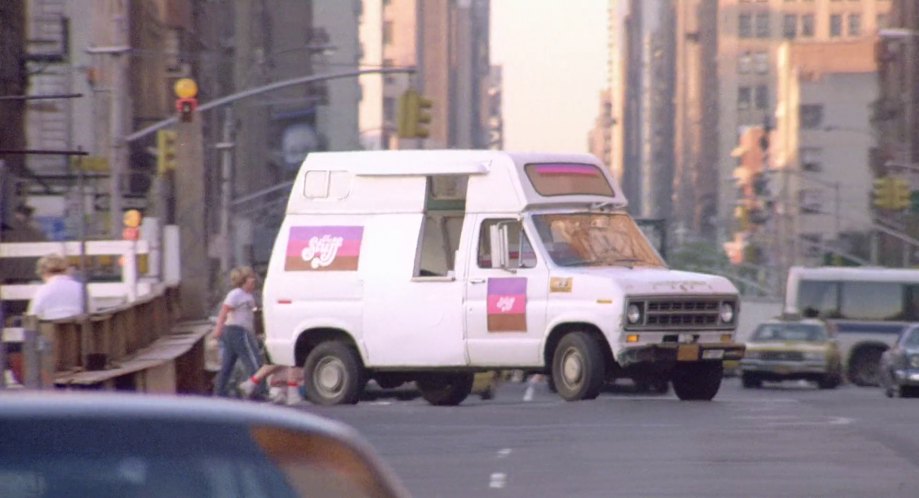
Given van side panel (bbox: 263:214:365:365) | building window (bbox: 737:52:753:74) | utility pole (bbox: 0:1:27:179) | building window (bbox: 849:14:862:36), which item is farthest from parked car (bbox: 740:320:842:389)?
building window (bbox: 737:52:753:74)

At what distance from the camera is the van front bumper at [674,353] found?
20.8 metres

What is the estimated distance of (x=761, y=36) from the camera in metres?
189

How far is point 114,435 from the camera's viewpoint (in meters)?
3.72

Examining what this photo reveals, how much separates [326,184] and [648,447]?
754 cm

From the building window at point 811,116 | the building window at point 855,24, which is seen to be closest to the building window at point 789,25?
the building window at point 855,24

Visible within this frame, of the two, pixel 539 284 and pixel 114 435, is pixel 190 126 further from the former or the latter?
pixel 114 435

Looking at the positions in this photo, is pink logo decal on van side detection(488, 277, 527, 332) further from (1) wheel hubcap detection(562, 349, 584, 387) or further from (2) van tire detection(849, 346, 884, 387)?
(2) van tire detection(849, 346, 884, 387)

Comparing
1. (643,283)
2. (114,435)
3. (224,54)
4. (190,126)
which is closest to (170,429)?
(114,435)

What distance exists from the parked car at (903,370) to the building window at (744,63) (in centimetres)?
15772

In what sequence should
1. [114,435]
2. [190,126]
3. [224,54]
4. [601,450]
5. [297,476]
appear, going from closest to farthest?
1. [114,435]
2. [297,476]
3. [601,450]
4. [190,126]
5. [224,54]

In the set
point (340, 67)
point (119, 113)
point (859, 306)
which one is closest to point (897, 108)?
point (859, 306)

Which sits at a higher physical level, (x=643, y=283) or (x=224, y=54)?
(x=224, y=54)

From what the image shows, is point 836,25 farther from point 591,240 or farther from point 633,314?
point 633,314

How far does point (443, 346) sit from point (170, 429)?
18019 mm
